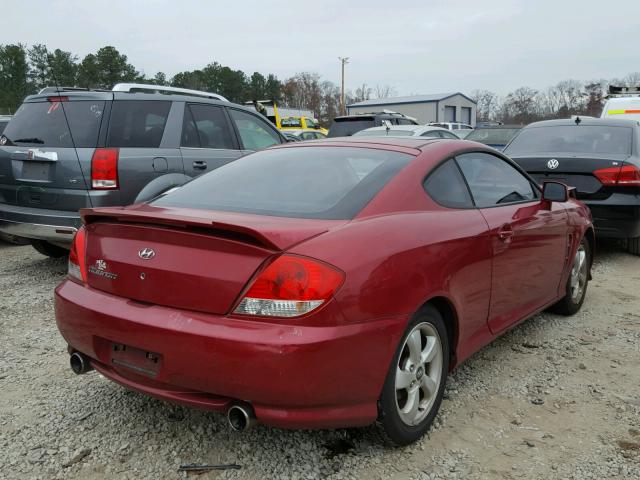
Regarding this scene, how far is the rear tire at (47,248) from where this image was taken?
20.0 feet

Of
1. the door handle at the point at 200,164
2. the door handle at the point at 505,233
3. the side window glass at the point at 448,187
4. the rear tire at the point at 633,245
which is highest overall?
the side window glass at the point at 448,187

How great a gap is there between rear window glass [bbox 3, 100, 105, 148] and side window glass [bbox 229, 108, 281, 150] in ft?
5.56

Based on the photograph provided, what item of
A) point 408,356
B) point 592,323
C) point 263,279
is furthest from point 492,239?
point 592,323

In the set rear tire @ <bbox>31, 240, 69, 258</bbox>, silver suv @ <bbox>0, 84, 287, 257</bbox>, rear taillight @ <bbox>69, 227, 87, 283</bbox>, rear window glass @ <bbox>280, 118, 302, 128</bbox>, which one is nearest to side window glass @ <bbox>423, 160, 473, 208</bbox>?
rear taillight @ <bbox>69, 227, 87, 283</bbox>

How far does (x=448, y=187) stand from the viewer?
317 centimetres

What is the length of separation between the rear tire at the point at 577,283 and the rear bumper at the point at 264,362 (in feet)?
8.85

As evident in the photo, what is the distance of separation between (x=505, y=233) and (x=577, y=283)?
5.80ft

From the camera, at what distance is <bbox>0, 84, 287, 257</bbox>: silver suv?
201 inches

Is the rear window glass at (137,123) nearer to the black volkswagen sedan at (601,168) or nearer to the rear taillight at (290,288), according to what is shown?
the rear taillight at (290,288)

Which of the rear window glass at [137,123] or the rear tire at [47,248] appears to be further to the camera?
the rear tire at [47,248]

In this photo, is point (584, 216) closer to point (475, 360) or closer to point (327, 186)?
point (475, 360)

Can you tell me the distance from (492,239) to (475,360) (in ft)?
3.17

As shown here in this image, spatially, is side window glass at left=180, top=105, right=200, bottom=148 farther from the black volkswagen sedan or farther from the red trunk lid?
the black volkswagen sedan

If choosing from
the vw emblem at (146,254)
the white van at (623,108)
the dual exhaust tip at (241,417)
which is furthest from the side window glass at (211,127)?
the white van at (623,108)
